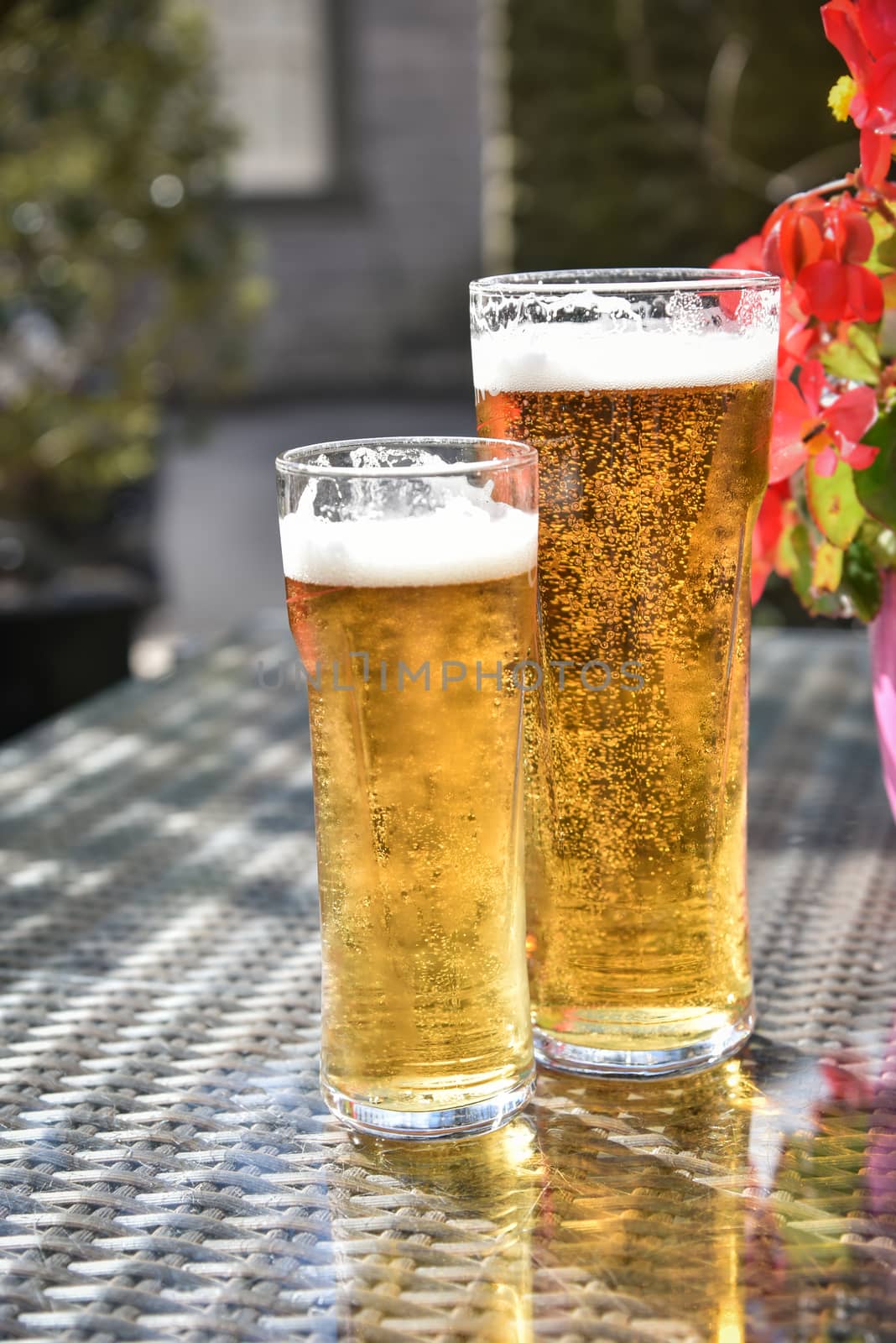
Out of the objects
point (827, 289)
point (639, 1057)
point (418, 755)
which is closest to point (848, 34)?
point (827, 289)

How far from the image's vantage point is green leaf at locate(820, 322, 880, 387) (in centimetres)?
84

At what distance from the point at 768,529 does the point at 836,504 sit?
85mm

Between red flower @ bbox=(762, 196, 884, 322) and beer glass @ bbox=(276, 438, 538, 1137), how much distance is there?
18cm

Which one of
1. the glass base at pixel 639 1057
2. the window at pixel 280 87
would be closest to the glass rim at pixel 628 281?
the glass base at pixel 639 1057

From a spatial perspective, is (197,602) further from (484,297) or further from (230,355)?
(484,297)

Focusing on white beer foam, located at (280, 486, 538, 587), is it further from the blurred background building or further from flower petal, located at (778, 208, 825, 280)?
the blurred background building

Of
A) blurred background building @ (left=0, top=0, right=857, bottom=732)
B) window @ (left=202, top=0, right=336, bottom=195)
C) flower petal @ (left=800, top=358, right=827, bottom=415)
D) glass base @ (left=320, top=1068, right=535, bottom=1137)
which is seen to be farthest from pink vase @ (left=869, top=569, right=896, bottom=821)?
window @ (left=202, top=0, right=336, bottom=195)

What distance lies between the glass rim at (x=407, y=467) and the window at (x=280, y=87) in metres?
11.4

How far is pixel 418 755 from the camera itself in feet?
2.58

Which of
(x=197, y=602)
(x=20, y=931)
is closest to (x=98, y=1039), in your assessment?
(x=20, y=931)

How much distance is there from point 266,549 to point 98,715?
16.7 ft

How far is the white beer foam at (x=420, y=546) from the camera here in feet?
2.50

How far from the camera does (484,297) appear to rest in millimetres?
866

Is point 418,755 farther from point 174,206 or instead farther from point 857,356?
point 174,206
